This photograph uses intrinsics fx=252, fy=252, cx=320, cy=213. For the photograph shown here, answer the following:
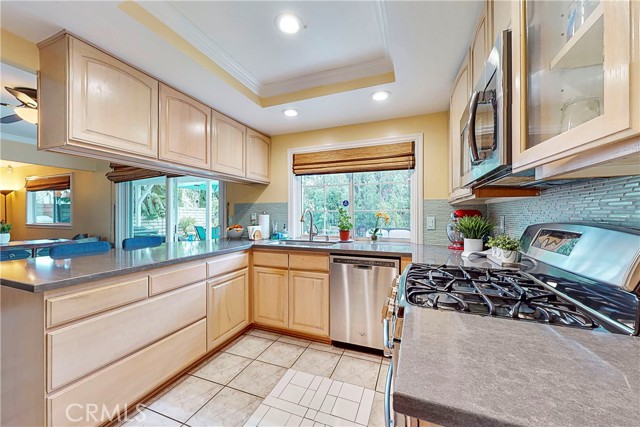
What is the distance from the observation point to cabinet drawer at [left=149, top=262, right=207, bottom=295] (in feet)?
5.22

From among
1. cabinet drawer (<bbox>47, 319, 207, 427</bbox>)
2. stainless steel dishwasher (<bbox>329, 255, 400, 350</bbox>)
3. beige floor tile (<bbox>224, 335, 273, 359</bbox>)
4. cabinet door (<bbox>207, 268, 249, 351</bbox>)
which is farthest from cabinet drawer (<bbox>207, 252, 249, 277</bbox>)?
stainless steel dishwasher (<bbox>329, 255, 400, 350</bbox>)

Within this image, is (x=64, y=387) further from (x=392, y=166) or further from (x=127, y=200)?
(x=127, y=200)

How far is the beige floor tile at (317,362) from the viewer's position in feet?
6.15

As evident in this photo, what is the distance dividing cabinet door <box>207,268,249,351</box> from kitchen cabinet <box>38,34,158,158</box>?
1212mm

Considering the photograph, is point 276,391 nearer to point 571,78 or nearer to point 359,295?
point 359,295

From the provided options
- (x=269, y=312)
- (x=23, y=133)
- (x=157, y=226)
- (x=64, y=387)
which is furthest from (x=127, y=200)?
(x=64, y=387)

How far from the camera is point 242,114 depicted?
252 cm

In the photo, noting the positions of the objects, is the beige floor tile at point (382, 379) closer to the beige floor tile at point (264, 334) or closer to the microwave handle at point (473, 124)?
the beige floor tile at point (264, 334)

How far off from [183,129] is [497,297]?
7.64ft

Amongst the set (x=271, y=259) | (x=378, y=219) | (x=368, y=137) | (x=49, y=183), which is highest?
(x=368, y=137)

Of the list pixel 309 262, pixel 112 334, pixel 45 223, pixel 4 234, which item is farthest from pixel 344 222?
pixel 45 223

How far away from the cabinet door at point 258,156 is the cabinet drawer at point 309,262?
1131 millimetres

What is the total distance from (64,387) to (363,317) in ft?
5.92

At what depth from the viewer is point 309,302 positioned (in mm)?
2277
